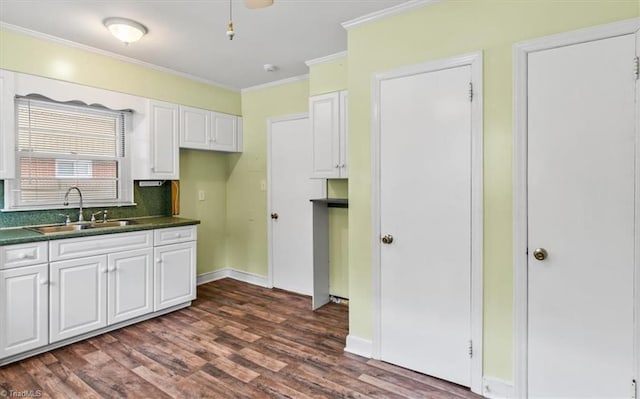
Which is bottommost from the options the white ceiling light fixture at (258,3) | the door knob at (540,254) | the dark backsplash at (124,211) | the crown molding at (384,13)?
the door knob at (540,254)

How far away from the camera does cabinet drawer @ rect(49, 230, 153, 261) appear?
271 centimetres

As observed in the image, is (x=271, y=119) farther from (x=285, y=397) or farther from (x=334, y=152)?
(x=285, y=397)

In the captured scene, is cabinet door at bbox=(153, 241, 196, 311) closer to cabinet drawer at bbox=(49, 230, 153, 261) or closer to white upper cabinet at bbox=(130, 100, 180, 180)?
cabinet drawer at bbox=(49, 230, 153, 261)

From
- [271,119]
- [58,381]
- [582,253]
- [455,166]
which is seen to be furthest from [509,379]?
[271,119]

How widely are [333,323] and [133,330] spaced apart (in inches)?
71.3

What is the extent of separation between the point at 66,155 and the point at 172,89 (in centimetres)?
126

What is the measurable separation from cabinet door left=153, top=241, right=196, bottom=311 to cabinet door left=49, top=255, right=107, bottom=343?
48cm

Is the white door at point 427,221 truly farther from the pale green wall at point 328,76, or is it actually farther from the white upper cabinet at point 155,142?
the white upper cabinet at point 155,142

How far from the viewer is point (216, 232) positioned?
4.74m

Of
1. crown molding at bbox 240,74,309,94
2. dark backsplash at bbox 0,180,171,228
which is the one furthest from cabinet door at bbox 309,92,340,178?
dark backsplash at bbox 0,180,171,228

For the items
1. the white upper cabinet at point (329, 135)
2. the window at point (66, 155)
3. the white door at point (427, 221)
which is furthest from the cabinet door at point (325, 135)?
the window at point (66, 155)

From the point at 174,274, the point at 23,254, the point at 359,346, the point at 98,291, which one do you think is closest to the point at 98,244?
the point at 98,291

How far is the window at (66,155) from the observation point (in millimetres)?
3021

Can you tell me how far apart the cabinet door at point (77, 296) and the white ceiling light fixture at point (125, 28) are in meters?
1.82
